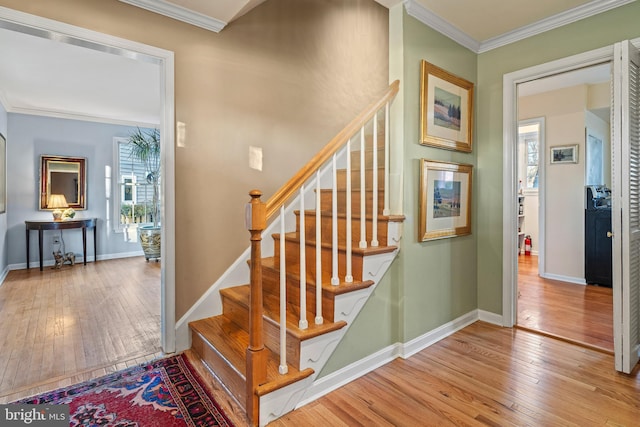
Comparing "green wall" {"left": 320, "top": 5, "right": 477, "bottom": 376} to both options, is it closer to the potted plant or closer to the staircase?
the staircase

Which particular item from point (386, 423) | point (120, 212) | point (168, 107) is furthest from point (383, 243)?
point (120, 212)

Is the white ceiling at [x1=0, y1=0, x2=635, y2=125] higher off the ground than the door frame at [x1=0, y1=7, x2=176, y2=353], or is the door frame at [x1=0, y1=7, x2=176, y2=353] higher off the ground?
the white ceiling at [x1=0, y1=0, x2=635, y2=125]

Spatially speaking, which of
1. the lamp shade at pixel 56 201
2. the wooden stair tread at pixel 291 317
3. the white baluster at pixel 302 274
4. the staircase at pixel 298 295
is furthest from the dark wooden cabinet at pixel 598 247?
the lamp shade at pixel 56 201

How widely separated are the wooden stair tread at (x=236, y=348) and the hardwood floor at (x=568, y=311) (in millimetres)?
2241

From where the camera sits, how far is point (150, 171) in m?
6.11

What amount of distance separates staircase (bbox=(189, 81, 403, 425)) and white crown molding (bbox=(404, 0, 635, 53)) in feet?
1.93

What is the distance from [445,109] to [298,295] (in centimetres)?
184

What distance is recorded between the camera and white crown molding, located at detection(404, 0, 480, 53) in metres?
2.31

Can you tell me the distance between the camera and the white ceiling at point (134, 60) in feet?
7.62

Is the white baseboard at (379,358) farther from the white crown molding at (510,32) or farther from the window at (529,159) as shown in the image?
the window at (529,159)

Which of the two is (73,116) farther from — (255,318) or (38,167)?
(255,318)

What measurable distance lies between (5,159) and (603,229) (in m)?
8.31

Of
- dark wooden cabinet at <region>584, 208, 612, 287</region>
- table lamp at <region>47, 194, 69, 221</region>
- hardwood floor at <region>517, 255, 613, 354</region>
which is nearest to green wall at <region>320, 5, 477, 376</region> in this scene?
hardwood floor at <region>517, 255, 613, 354</region>

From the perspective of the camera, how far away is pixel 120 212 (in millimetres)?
6129
